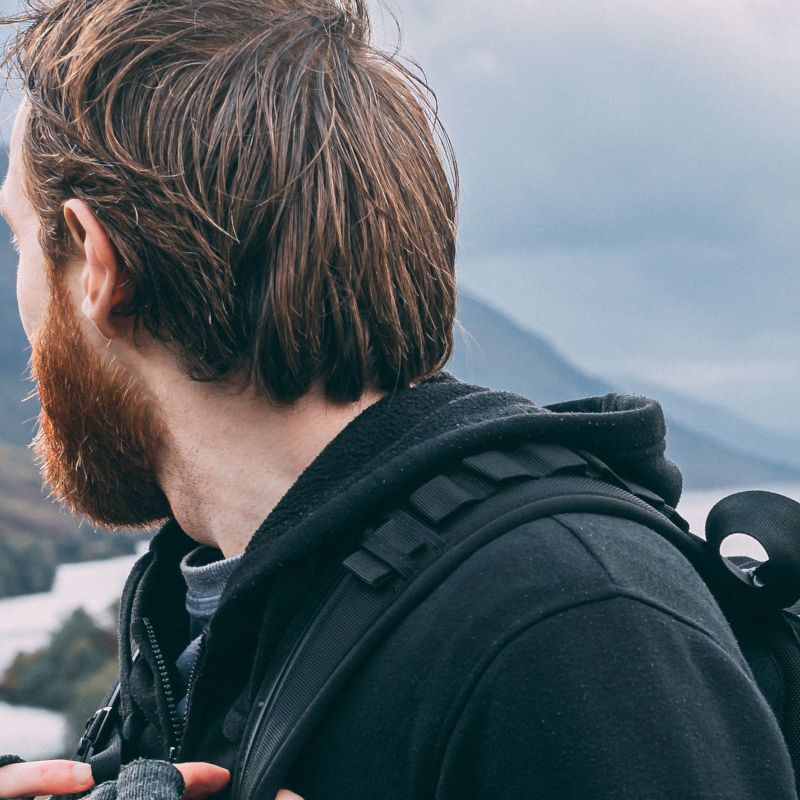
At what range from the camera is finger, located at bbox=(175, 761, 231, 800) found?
146 cm

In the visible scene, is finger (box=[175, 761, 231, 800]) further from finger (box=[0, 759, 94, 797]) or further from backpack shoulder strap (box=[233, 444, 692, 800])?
finger (box=[0, 759, 94, 797])

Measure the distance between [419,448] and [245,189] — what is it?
63cm

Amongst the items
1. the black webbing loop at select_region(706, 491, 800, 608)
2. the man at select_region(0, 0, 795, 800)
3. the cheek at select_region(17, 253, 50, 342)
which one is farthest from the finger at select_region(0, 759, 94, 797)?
the black webbing loop at select_region(706, 491, 800, 608)

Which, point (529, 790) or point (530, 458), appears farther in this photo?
point (530, 458)

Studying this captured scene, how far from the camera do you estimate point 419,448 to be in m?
1.50

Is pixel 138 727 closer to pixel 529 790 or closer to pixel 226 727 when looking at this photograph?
pixel 226 727

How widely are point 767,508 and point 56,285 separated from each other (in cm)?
141

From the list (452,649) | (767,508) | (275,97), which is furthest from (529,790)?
(275,97)

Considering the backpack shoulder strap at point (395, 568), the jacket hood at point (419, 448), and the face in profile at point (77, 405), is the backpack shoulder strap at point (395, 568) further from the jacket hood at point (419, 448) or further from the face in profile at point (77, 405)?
the face in profile at point (77, 405)

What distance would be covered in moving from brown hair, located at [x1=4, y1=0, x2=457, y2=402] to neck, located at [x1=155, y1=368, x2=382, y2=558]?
0.04 metres

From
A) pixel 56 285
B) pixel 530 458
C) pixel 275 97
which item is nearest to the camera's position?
pixel 530 458

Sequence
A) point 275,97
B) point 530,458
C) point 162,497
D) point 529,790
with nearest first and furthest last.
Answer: point 529,790 → point 530,458 → point 275,97 → point 162,497

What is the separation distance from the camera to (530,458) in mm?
1495

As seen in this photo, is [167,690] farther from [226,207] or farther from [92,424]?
[226,207]
